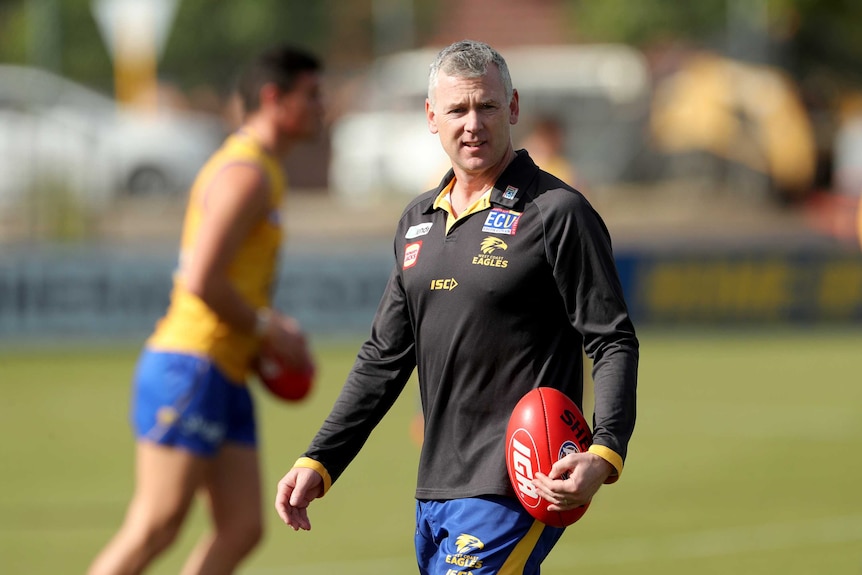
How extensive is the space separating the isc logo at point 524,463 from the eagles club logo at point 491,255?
494 mm

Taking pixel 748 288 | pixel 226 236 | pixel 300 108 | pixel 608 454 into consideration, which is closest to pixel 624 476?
pixel 300 108

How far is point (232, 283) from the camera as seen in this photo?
6.36m

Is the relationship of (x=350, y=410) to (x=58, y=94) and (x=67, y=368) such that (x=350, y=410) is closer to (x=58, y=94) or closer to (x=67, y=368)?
(x=67, y=368)

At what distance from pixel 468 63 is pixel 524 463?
1.17 m

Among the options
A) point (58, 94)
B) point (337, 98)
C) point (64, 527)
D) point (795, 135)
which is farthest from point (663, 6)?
point (64, 527)

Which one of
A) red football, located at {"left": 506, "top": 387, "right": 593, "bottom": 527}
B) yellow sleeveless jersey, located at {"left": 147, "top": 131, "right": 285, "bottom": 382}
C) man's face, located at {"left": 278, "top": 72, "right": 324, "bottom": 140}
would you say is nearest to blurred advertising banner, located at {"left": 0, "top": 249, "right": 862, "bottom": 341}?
man's face, located at {"left": 278, "top": 72, "right": 324, "bottom": 140}

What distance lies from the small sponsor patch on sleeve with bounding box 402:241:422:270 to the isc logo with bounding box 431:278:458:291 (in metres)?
0.11

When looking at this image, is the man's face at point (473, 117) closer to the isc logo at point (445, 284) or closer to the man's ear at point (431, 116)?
the man's ear at point (431, 116)

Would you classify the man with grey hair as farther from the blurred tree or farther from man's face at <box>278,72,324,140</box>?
the blurred tree

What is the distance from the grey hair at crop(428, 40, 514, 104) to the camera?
439cm

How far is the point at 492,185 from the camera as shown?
4.57m

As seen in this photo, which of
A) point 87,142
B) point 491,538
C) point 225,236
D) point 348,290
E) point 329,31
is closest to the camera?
point 491,538

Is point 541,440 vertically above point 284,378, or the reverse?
point 541,440

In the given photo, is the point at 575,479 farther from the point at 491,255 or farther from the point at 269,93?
the point at 269,93
